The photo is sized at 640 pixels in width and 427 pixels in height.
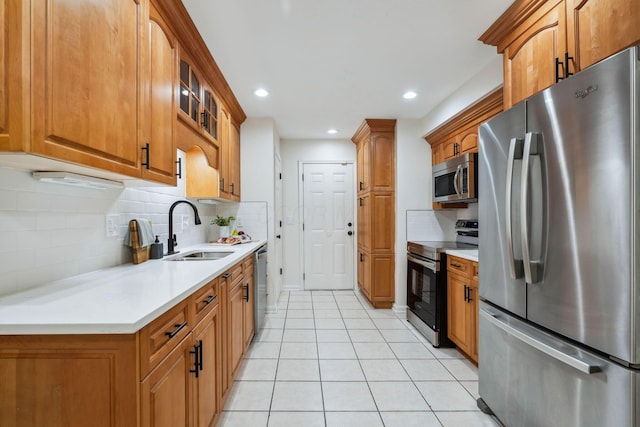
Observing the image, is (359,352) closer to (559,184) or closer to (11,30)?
(559,184)

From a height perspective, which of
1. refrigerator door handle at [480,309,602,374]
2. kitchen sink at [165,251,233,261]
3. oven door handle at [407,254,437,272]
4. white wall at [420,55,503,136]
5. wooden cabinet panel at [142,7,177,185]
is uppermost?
white wall at [420,55,503,136]

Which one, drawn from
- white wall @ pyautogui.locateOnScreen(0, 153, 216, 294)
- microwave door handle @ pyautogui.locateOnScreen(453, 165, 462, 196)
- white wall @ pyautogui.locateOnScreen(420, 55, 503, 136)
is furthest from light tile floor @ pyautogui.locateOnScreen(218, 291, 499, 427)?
white wall @ pyautogui.locateOnScreen(420, 55, 503, 136)

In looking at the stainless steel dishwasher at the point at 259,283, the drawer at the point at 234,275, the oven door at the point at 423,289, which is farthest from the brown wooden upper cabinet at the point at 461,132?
the drawer at the point at 234,275

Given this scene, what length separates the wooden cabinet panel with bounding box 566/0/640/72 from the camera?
116 cm

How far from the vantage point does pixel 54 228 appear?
52.9 inches

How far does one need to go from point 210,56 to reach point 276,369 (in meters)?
2.46

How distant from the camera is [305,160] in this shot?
188 inches

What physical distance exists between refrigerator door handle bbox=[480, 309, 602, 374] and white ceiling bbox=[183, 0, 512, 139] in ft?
5.85

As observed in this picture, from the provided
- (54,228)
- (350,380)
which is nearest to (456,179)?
(350,380)

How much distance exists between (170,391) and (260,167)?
285 centimetres

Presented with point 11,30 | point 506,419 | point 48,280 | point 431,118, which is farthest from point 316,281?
point 11,30

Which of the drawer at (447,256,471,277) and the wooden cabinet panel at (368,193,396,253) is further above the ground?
the wooden cabinet panel at (368,193,396,253)

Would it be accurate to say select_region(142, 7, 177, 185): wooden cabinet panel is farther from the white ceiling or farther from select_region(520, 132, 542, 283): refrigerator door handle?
select_region(520, 132, 542, 283): refrigerator door handle

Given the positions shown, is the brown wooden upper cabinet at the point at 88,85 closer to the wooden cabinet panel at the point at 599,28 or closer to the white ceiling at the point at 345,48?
the white ceiling at the point at 345,48
